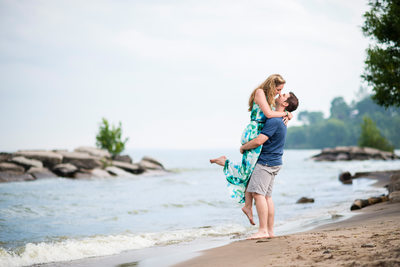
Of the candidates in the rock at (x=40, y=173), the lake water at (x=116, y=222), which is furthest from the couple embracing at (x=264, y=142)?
the rock at (x=40, y=173)

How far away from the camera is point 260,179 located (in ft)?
18.1

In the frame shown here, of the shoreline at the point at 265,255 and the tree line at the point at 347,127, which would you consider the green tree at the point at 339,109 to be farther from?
the shoreline at the point at 265,255

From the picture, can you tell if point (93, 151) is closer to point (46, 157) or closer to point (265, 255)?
point (46, 157)

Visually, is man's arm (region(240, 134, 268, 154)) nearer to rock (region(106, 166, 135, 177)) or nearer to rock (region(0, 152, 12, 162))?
rock (region(106, 166, 135, 177))

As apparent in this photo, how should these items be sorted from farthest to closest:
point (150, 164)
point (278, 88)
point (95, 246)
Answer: point (150, 164) < point (95, 246) < point (278, 88)

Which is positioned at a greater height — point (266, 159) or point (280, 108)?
point (280, 108)

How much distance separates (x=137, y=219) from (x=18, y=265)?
524 cm

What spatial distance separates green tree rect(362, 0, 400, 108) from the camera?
62.7 feet

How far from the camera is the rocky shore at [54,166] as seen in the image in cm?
2751

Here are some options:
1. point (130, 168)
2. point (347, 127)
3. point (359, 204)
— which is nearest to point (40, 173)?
point (130, 168)

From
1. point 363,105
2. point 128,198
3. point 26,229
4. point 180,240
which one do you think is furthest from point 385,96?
point 363,105

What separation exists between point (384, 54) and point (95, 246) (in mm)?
18123

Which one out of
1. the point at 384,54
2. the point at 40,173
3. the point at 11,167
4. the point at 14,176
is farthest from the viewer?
the point at 40,173

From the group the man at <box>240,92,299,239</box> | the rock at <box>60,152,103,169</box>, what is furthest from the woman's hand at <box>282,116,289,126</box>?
the rock at <box>60,152,103,169</box>
